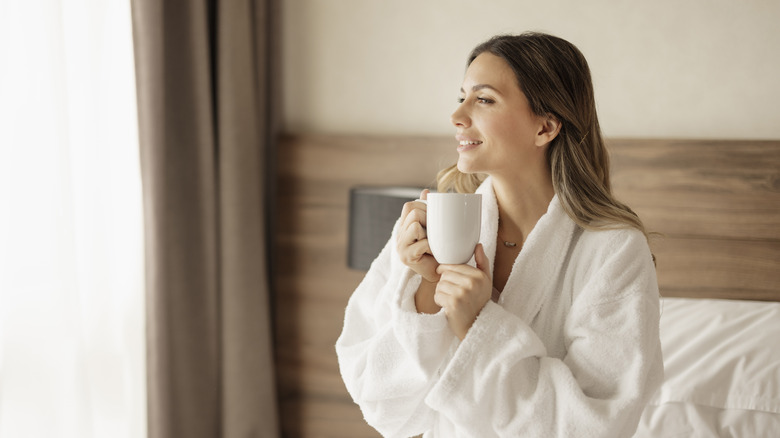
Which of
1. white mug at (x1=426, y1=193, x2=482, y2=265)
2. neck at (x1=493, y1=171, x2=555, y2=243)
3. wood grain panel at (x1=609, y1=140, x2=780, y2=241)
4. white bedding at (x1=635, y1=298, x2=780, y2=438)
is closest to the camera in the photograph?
white mug at (x1=426, y1=193, x2=482, y2=265)

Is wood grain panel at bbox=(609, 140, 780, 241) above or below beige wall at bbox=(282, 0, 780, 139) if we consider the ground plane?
below

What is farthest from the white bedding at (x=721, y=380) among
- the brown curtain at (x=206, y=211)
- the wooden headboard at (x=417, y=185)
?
the brown curtain at (x=206, y=211)

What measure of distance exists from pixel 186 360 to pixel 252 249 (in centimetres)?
43

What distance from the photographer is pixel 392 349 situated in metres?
1.28

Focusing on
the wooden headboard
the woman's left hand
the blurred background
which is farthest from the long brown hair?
the blurred background

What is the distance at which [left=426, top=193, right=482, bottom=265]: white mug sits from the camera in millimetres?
1092

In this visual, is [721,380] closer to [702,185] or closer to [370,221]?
[702,185]

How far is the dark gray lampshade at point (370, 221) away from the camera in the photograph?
2133 millimetres

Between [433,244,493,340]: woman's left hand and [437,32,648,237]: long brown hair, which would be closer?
[433,244,493,340]: woman's left hand

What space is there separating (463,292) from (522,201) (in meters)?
0.34

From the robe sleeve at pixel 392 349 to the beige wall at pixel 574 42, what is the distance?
3.86 ft

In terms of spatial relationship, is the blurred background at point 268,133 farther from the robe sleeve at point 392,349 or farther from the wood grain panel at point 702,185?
the robe sleeve at point 392,349

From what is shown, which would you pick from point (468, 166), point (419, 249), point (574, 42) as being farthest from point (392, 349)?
point (574, 42)

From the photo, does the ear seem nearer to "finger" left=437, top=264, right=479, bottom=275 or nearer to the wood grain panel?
"finger" left=437, top=264, right=479, bottom=275
